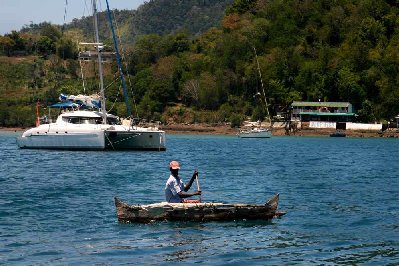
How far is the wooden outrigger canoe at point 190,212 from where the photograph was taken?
2757cm

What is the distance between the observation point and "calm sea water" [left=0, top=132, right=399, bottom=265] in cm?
2316

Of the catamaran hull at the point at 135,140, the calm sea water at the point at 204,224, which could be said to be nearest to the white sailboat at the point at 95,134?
the catamaran hull at the point at 135,140

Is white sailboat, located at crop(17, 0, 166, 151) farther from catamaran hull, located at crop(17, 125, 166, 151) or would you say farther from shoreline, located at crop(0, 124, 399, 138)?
shoreline, located at crop(0, 124, 399, 138)

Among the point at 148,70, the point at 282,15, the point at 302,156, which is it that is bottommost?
the point at 302,156

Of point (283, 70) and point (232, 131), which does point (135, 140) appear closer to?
point (232, 131)

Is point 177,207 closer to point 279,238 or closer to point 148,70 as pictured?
point 279,238

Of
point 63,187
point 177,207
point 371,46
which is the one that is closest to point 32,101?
point 371,46

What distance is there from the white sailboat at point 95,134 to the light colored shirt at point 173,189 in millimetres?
43443

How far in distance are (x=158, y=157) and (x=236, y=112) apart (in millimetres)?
102983

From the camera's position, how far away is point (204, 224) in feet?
91.2

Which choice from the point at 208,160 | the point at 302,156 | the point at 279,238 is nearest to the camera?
the point at 279,238

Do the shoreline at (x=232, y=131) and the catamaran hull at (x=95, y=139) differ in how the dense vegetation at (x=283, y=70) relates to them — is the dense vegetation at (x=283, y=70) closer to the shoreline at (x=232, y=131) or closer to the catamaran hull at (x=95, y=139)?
the shoreline at (x=232, y=131)

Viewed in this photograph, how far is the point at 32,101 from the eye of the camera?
616 feet

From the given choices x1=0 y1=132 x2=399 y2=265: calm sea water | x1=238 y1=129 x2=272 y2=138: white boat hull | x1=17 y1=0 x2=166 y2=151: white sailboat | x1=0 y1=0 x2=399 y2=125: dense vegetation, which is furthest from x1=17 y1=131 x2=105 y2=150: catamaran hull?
x1=0 y1=0 x2=399 y2=125: dense vegetation
